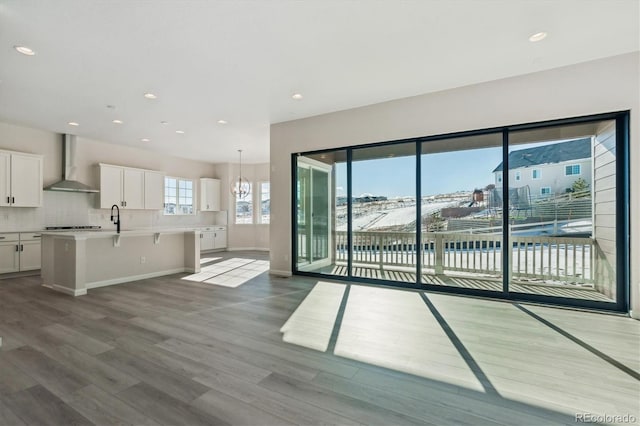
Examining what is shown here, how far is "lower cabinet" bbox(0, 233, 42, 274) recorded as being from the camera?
559cm

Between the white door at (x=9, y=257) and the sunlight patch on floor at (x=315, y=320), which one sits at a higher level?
the white door at (x=9, y=257)

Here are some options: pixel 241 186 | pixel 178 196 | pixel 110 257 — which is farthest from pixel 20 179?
pixel 241 186

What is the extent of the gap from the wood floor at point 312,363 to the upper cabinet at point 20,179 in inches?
107

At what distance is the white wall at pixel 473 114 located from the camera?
11.4 ft

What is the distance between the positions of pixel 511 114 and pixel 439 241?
2.08 m

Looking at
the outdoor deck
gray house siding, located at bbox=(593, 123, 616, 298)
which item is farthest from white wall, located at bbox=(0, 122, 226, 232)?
gray house siding, located at bbox=(593, 123, 616, 298)

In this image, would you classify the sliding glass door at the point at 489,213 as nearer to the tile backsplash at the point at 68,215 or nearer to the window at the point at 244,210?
the window at the point at 244,210

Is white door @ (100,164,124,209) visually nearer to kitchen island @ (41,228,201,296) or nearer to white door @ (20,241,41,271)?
white door @ (20,241,41,271)

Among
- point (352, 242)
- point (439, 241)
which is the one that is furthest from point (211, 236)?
point (439, 241)

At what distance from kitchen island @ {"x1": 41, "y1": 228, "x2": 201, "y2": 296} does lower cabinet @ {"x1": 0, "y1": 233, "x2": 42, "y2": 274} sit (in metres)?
1.16

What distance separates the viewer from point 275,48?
3275 millimetres

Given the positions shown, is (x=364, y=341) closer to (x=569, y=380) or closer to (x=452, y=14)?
(x=569, y=380)

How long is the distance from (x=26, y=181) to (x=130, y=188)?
200 centimetres

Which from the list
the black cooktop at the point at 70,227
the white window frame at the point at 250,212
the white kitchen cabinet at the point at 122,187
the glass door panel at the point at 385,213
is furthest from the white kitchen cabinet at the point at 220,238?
the glass door panel at the point at 385,213
